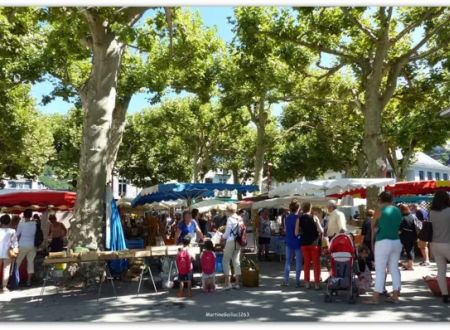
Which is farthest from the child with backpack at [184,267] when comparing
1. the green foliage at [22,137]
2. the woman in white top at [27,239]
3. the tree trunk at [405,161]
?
the tree trunk at [405,161]

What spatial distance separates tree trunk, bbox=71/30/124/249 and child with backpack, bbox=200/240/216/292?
2.74 m

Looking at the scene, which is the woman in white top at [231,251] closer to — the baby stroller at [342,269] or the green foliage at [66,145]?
the baby stroller at [342,269]

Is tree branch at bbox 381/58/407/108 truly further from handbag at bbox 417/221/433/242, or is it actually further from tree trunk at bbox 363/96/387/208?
handbag at bbox 417/221/433/242

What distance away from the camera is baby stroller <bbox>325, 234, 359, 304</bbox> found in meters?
7.96

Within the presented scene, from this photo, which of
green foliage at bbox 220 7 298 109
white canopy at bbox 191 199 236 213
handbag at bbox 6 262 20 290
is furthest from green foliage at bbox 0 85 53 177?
handbag at bbox 6 262 20 290

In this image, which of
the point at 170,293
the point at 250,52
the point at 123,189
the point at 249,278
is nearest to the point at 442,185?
the point at 250,52

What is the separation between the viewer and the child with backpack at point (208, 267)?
9.36 meters

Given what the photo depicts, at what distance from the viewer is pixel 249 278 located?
9797 mm

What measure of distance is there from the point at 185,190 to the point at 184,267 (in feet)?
15.0

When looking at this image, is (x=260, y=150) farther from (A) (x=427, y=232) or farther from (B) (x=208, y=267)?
(A) (x=427, y=232)

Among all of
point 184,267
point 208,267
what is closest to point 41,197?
point 184,267

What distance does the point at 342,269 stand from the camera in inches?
318

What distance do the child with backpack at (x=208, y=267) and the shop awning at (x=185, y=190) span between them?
3916mm

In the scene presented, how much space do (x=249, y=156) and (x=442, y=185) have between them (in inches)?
1210
